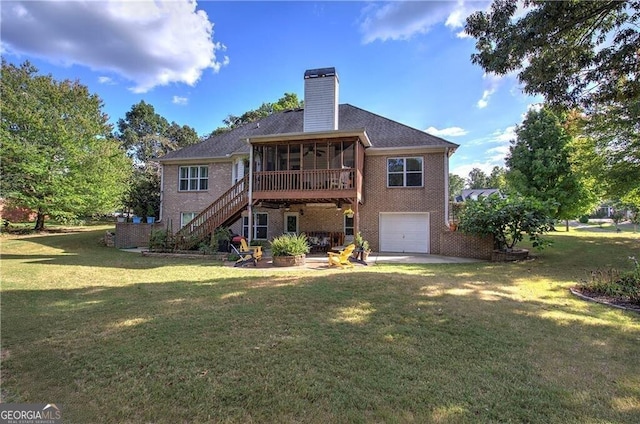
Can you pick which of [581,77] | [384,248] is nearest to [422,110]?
[384,248]

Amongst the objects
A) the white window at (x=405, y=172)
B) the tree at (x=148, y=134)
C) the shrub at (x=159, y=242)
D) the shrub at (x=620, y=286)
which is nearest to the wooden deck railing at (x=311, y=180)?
the white window at (x=405, y=172)

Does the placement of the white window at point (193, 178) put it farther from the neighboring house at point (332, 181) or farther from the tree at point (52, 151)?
the tree at point (52, 151)

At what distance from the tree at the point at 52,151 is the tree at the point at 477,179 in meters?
85.8

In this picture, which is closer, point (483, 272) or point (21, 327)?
point (21, 327)

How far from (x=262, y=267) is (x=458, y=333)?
7.16 m

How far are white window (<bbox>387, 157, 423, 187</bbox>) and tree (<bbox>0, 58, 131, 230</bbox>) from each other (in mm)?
18420

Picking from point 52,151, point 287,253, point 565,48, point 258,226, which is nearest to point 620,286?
point 565,48

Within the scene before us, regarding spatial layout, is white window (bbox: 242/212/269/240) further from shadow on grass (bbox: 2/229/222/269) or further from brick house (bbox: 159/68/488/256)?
shadow on grass (bbox: 2/229/222/269)

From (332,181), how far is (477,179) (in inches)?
3522

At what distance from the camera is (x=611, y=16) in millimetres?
6844

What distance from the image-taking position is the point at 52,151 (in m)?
19.8

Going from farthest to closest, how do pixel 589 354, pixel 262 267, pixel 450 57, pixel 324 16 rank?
pixel 450 57
pixel 324 16
pixel 262 267
pixel 589 354

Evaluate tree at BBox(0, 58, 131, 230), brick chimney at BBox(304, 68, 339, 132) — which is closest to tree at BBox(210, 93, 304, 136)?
brick chimney at BBox(304, 68, 339, 132)

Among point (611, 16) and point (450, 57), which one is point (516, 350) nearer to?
point (611, 16)
